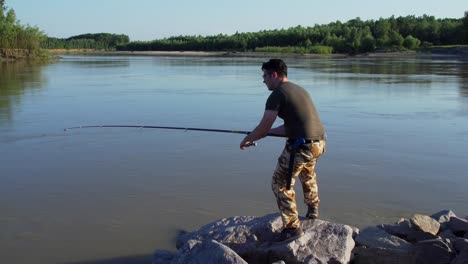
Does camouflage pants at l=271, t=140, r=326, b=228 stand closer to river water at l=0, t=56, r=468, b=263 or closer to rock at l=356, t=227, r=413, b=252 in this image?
rock at l=356, t=227, r=413, b=252

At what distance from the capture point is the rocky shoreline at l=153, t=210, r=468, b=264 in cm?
456

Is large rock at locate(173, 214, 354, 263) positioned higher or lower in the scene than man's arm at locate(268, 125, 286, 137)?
lower

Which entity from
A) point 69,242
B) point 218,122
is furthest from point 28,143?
point 69,242

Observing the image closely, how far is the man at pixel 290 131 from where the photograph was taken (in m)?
4.90

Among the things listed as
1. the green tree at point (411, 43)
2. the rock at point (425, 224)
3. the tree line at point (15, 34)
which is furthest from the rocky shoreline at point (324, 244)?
the green tree at point (411, 43)

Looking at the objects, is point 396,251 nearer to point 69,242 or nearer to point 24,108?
point 69,242

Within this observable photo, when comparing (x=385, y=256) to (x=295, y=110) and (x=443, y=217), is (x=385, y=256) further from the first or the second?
(x=295, y=110)

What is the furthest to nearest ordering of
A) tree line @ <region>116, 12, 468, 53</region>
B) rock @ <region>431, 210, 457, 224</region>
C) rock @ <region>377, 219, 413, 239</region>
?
1. tree line @ <region>116, 12, 468, 53</region>
2. rock @ <region>431, 210, 457, 224</region>
3. rock @ <region>377, 219, 413, 239</region>

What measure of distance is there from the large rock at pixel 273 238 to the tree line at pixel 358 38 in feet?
298

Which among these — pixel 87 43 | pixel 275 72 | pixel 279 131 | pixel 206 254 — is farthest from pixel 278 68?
pixel 87 43

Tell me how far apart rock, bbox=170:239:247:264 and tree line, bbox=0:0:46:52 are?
194ft

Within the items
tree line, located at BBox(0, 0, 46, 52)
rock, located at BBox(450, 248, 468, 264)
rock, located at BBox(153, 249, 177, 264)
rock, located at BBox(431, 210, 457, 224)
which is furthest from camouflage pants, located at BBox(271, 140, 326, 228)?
tree line, located at BBox(0, 0, 46, 52)

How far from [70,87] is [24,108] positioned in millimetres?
7928

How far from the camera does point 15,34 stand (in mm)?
59562
